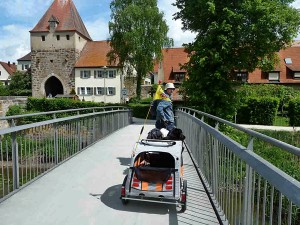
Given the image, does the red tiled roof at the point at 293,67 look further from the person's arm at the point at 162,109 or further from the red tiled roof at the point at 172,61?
the person's arm at the point at 162,109

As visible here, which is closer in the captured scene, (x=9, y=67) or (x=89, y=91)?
(x=89, y=91)

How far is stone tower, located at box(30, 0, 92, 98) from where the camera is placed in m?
52.2

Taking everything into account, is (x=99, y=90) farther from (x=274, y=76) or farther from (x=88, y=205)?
(x=88, y=205)

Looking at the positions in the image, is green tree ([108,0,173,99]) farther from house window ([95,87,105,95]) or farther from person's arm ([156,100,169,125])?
person's arm ([156,100,169,125])

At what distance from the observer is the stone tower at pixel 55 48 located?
5221 centimetres

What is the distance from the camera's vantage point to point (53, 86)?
2244 inches

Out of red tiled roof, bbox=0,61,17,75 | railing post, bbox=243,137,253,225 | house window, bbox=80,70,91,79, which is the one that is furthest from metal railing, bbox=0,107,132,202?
red tiled roof, bbox=0,61,17,75

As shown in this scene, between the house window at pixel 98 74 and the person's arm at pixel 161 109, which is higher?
the house window at pixel 98 74

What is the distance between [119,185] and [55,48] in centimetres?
5197

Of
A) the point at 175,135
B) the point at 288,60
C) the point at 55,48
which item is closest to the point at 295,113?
the point at 288,60

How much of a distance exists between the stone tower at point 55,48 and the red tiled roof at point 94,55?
3.33 feet

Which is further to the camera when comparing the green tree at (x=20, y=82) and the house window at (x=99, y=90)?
the green tree at (x=20, y=82)

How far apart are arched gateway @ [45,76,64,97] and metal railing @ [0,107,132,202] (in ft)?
160

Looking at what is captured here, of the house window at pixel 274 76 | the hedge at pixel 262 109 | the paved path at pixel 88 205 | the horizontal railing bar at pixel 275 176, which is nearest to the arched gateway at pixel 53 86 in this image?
the house window at pixel 274 76
